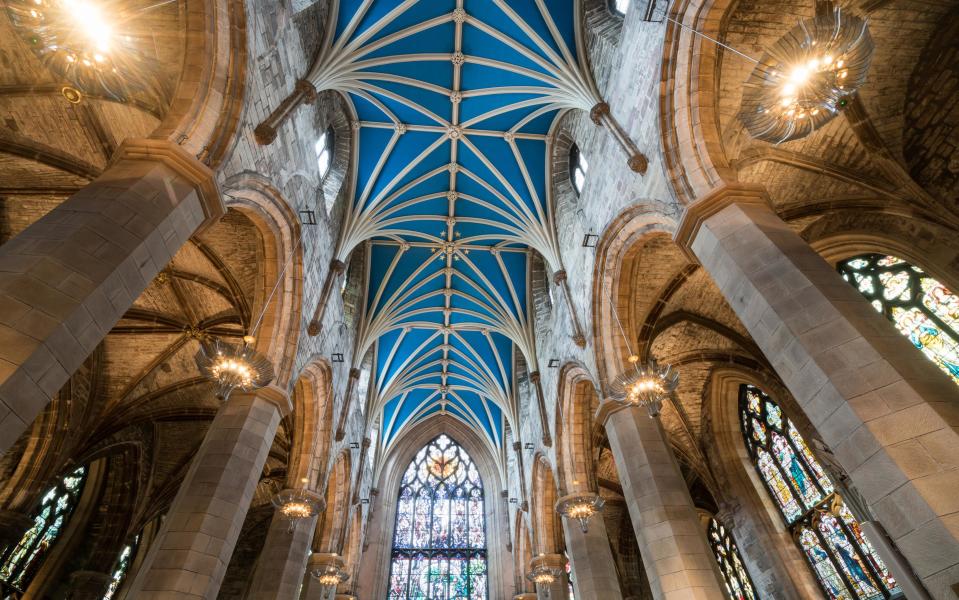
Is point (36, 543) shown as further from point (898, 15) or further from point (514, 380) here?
point (898, 15)

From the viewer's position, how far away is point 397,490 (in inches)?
929

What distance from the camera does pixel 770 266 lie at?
5508 millimetres

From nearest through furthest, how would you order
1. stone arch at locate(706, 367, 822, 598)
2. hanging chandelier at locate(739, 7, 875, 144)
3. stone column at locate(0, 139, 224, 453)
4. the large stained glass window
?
stone column at locate(0, 139, 224, 453) → hanging chandelier at locate(739, 7, 875, 144) → stone arch at locate(706, 367, 822, 598) → the large stained glass window

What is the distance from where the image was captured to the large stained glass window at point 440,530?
814 inches

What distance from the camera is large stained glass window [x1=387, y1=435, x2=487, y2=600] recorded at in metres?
20.7

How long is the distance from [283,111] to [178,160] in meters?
3.23

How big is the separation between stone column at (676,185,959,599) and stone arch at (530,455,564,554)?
11435 mm

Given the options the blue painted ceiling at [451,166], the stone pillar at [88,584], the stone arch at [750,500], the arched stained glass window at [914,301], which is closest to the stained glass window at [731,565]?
the stone arch at [750,500]

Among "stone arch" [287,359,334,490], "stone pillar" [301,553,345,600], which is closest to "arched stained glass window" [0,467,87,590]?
"stone arch" [287,359,334,490]

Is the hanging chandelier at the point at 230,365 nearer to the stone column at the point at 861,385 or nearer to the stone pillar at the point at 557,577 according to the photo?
the stone column at the point at 861,385

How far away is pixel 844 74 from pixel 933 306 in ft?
21.8

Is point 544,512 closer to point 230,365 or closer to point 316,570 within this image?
point 316,570

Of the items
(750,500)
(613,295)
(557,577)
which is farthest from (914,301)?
(557,577)

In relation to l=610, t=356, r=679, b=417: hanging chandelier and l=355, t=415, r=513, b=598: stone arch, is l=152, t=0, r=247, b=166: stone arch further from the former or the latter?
l=355, t=415, r=513, b=598: stone arch
